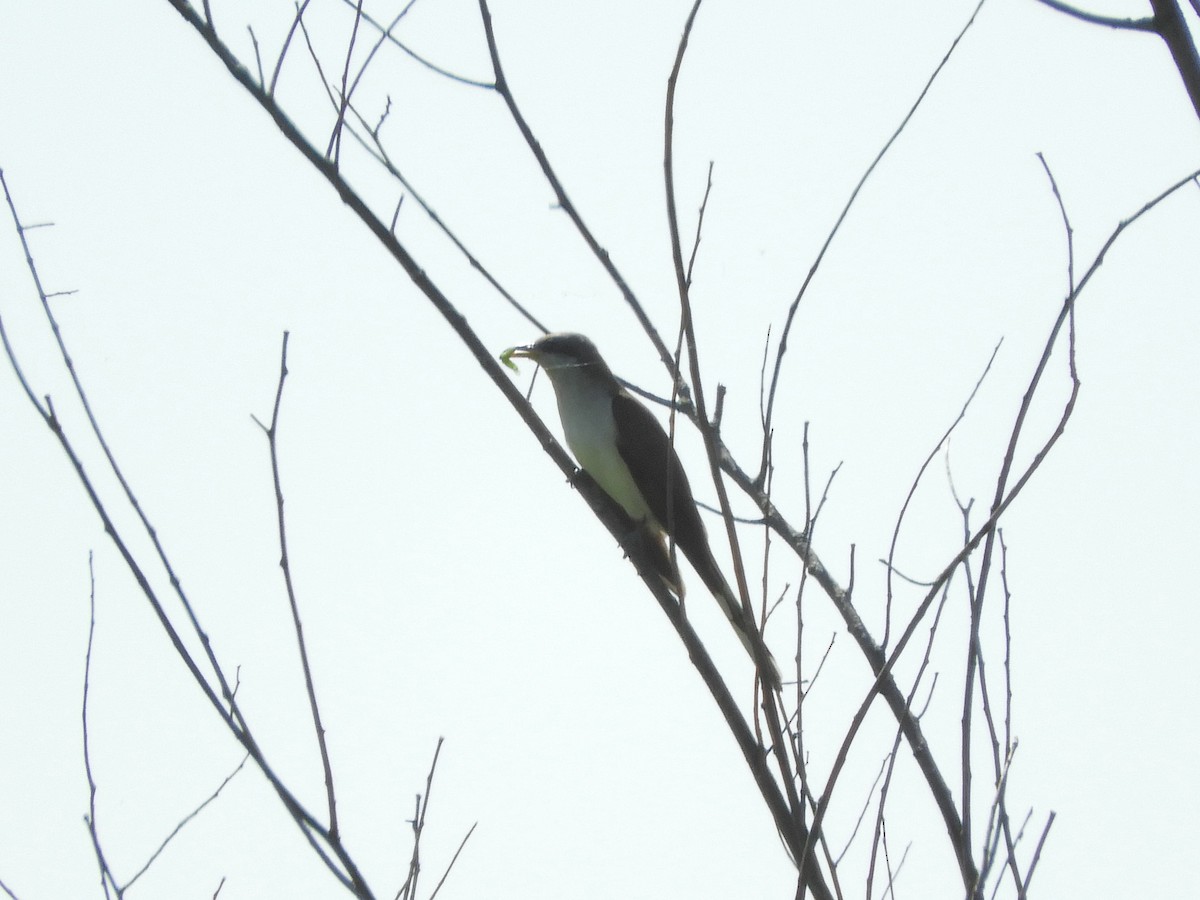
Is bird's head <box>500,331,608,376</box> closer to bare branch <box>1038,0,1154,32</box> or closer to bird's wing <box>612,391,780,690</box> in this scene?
bird's wing <box>612,391,780,690</box>

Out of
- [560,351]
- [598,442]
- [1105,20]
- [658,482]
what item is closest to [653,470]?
[658,482]

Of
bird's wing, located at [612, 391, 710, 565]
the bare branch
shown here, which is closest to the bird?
bird's wing, located at [612, 391, 710, 565]

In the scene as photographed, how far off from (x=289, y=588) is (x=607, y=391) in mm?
4647

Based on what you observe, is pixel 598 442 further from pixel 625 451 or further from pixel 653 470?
pixel 653 470

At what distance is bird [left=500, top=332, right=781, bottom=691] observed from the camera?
6.98 metres

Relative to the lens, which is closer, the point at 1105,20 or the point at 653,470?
the point at 1105,20

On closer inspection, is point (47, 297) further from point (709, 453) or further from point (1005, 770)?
point (1005, 770)

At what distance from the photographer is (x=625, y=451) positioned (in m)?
7.01

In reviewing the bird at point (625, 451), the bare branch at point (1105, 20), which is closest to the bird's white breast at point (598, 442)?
the bird at point (625, 451)

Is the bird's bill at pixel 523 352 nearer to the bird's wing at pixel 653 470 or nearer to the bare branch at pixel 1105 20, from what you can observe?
the bird's wing at pixel 653 470

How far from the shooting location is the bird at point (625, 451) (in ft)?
22.9

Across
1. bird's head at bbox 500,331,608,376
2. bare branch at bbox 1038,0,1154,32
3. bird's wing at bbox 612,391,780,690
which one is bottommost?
bare branch at bbox 1038,0,1154,32

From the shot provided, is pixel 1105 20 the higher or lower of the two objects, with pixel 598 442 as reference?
lower

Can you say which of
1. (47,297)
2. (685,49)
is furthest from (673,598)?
(47,297)
